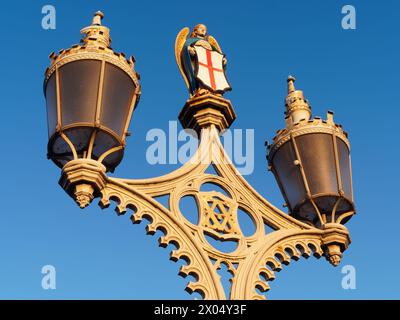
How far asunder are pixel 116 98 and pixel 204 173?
124 cm

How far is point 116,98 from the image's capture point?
10484mm

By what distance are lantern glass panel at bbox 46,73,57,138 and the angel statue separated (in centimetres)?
188

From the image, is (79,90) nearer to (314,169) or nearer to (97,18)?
(97,18)

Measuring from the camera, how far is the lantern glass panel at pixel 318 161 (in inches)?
443

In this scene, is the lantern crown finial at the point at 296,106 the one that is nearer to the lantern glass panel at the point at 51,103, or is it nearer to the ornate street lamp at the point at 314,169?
the ornate street lamp at the point at 314,169

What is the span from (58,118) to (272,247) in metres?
2.52

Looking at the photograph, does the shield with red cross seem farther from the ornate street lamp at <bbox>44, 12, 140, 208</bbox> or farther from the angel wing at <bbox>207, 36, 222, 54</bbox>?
the ornate street lamp at <bbox>44, 12, 140, 208</bbox>

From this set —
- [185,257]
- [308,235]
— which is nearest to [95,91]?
[185,257]

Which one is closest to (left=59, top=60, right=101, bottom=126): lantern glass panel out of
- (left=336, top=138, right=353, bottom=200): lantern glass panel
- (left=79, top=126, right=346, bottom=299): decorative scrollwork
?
(left=79, top=126, right=346, bottom=299): decorative scrollwork

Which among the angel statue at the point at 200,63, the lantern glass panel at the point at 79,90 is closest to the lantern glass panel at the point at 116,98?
the lantern glass panel at the point at 79,90

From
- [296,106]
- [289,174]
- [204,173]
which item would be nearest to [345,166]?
[289,174]
